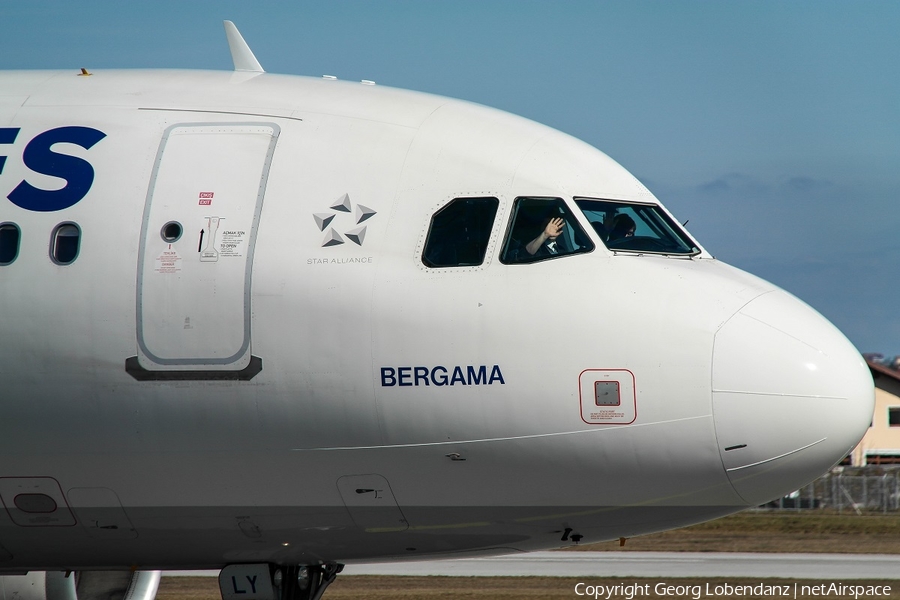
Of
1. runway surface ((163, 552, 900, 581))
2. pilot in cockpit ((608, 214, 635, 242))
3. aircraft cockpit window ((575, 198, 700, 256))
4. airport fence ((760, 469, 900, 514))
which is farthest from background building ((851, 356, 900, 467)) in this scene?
pilot in cockpit ((608, 214, 635, 242))

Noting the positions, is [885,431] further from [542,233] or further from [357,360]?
[357,360]

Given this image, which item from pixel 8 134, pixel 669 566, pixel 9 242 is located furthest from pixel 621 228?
pixel 669 566

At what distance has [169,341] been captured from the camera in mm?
9570

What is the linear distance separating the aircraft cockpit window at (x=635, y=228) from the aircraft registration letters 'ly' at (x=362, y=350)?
0.03 meters

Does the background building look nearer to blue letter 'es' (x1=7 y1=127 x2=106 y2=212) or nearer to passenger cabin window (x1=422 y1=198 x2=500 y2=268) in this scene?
passenger cabin window (x1=422 y1=198 x2=500 y2=268)

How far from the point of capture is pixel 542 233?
9594 millimetres

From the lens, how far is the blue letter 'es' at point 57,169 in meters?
10.1

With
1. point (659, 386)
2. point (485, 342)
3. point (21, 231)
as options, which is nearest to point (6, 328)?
point (21, 231)

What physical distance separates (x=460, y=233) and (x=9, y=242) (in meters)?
3.98

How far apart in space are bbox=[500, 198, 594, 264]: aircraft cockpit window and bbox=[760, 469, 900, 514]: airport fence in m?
39.2

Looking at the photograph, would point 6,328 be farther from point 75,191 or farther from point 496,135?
point 496,135

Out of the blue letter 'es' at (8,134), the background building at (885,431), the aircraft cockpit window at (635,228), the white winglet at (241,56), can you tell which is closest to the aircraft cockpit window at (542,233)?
the aircraft cockpit window at (635,228)

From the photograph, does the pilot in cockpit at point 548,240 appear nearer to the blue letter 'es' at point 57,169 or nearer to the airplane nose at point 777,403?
the airplane nose at point 777,403

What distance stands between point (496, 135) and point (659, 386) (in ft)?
9.12
